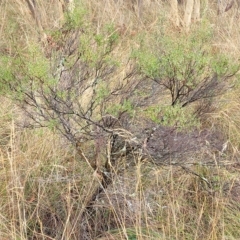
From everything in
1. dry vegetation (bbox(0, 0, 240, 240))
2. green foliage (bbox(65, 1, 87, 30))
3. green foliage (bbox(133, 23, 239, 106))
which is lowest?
dry vegetation (bbox(0, 0, 240, 240))

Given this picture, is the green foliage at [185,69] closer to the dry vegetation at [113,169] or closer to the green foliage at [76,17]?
the dry vegetation at [113,169]

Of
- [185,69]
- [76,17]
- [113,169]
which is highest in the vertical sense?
[76,17]

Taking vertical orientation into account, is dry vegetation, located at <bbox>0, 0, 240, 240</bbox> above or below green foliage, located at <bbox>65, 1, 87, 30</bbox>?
below

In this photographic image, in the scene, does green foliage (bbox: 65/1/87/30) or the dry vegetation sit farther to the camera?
green foliage (bbox: 65/1/87/30)

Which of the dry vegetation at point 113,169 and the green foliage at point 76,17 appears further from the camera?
the green foliage at point 76,17

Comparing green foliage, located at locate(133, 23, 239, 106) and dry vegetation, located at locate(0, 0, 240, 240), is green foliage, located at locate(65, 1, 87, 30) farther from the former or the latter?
green foliage, located at locate(133, 23, 239, 106)

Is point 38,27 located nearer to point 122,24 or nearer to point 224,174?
point 122,24

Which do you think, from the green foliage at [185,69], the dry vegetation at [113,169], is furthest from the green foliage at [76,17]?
the green foliage at [185,69]

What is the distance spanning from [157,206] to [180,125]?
40 centimetres

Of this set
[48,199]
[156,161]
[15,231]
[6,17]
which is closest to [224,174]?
[156,161]

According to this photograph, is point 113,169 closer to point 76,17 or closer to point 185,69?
point 185,69

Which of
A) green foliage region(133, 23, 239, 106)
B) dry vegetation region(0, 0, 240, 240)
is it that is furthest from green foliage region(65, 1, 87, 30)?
green foliage region(133, 23, 239, 106)

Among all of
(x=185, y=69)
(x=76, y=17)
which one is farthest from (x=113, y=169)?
(x=76, y=17)

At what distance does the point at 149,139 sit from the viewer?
218 centimetres
